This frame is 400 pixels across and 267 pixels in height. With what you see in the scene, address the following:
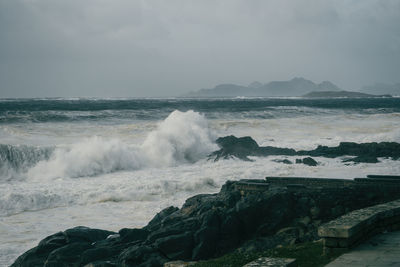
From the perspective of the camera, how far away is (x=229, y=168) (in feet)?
72.0

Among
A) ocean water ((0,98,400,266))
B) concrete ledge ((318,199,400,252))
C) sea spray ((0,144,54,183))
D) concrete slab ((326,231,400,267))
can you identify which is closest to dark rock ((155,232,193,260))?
ocean water ((0,98,400,266))

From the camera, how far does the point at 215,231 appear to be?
9.67 metres

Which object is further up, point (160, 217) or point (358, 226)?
point (358, 226)

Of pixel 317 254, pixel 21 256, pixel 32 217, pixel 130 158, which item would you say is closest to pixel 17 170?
pixel 130 158

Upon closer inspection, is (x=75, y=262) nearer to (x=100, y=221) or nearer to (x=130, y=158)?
(x=100, y=221)

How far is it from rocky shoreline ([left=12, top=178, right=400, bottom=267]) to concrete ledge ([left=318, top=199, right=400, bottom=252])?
184cm

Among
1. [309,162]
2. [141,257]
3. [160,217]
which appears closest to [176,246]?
[141,257]

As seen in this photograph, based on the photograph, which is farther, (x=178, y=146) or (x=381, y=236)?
(x=178, y=146)

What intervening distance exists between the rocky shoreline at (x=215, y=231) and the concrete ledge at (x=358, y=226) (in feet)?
6.04

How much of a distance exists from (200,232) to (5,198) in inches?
319

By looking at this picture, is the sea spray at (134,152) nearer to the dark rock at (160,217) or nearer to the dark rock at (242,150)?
the dark rock at (242,150)

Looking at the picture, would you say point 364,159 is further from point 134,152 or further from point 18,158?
point 18,158

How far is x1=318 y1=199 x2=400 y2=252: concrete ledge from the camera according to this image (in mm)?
6203

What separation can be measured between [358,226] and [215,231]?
3.73m
